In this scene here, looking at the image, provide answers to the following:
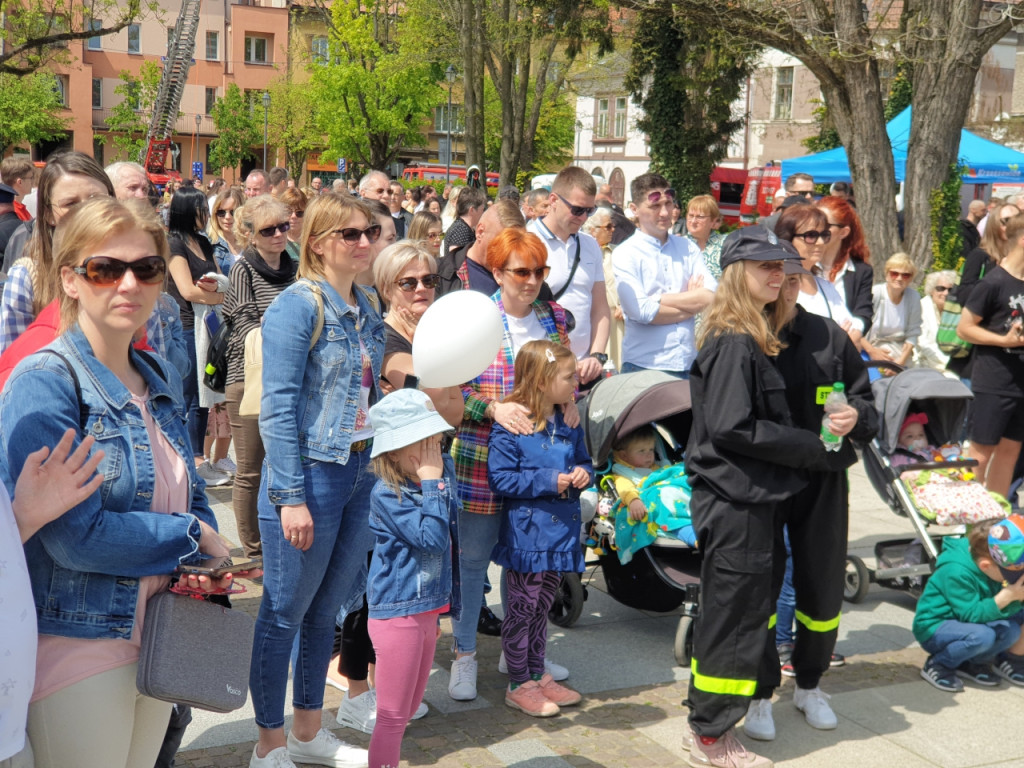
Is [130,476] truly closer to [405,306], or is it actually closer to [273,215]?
[405,306]

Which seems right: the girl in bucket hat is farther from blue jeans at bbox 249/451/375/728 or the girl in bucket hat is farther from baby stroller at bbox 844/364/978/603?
baby stroller at bbox 844/364/978/603

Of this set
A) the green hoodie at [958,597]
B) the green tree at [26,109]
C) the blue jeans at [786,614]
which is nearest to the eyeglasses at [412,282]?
the blue jeans at [786,614]

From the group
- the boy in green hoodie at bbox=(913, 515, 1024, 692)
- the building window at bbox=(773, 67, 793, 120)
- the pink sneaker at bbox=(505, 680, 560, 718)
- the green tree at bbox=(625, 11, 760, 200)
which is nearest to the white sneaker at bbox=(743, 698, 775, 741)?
the pink sneaker at bbox=(505, 680, 560, 718)

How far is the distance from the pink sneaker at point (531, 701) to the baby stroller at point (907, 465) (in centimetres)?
232

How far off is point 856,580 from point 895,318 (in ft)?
8.46

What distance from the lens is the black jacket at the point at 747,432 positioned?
13.4ft

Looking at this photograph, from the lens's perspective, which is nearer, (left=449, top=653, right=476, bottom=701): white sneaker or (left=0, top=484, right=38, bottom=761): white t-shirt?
(left=0, top=484, right=38, bottom=761): white t-shirt

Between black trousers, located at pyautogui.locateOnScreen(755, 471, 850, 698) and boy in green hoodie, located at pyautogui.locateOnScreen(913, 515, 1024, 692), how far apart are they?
37.5 inches

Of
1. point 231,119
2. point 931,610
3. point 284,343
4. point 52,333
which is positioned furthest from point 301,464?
point 231,119

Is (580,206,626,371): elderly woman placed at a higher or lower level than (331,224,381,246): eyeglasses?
lower

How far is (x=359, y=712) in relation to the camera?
178 inches

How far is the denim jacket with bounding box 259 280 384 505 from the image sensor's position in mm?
3707

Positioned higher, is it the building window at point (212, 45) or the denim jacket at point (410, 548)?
the building window at point (212, 45)

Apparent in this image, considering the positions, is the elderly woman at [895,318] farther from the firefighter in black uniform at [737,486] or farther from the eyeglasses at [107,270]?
the eyeglasses at [107,270]
